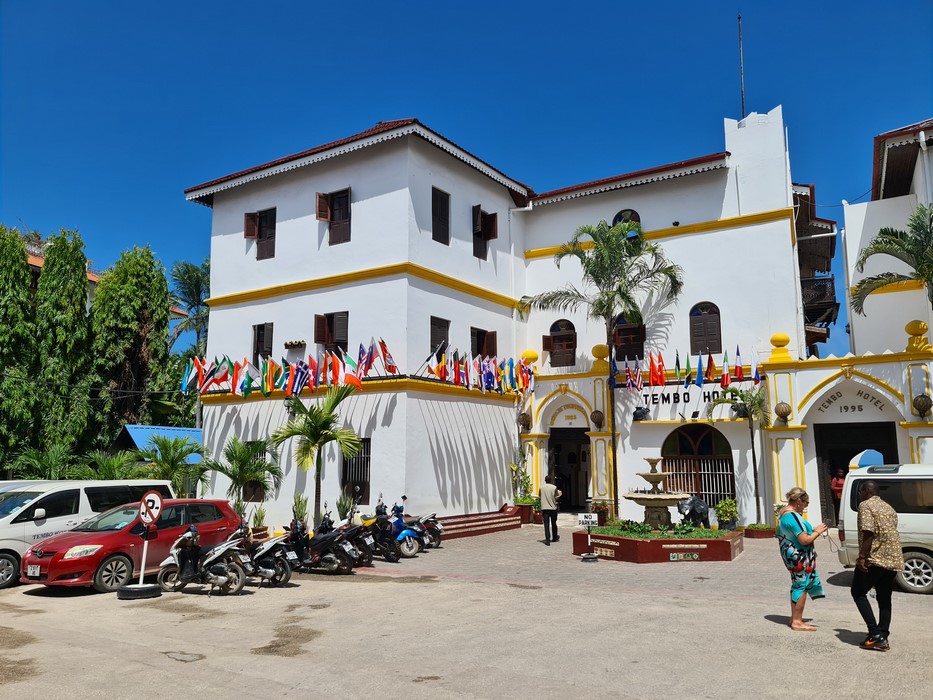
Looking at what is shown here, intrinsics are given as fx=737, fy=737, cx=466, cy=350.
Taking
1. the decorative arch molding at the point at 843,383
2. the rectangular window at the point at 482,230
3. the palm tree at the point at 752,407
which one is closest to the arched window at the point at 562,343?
the rectangular window at the point at 482,230

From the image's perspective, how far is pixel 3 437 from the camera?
24344 mm

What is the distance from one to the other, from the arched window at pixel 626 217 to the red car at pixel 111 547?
15.1 meters

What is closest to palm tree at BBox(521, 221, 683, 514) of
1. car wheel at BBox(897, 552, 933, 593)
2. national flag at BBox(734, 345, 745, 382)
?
national flag at BBox(734, 345, 745, 382)

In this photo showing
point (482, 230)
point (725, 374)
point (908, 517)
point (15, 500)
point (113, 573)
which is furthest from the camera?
point (482, 230)

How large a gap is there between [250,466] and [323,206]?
747 centimetres

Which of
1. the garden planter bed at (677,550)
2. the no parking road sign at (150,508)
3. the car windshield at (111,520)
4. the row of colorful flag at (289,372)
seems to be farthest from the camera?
the row of colorful flag at (289,372)

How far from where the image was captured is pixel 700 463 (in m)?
20.9

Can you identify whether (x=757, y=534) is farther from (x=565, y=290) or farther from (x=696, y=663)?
(x=696, y=663)

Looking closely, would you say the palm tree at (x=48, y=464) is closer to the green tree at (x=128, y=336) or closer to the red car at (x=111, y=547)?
the green tree at (x=128, y=336)

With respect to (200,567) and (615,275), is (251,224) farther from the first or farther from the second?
(200,567)

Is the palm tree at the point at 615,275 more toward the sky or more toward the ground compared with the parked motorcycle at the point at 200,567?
more toward the sky

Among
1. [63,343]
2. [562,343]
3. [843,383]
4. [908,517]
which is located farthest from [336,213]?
[908,517]

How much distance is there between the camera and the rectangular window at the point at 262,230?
22.3 m

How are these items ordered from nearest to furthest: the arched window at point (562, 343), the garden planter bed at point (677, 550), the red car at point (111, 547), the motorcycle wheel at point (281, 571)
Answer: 1. the red car at point (111, 547)
2. the motorcycle wheel at point (281, 571)
3. the garden planter bed at point (677, 550)
4. the arched window at point (562, 343)
